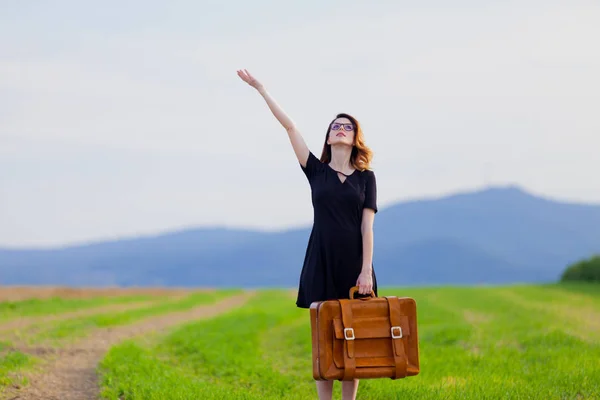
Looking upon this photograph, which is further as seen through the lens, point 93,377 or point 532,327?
point 532,327

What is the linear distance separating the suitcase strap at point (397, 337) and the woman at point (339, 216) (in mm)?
294

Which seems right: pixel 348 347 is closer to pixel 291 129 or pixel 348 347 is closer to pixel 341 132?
pixel 341 132

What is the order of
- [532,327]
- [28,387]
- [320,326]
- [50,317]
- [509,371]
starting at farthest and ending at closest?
[50,317], [532,327], [509,371], [28,387], [320,326]

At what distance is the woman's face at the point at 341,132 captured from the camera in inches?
297

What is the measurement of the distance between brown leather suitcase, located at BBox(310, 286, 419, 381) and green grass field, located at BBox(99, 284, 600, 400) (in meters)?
1.88

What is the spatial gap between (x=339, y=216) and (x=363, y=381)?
376cm

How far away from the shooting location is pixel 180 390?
9305mm

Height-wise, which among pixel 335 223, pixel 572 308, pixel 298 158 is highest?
pixel 298 158

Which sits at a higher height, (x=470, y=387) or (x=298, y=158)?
(x=298, y=158)

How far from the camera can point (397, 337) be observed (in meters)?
7.11

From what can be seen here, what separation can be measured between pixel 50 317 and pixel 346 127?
1851cm

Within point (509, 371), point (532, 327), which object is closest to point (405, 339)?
point (509, 371)

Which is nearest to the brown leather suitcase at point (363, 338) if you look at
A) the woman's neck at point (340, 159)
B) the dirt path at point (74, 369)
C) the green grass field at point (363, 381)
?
the woman's neck at point (340, 159)

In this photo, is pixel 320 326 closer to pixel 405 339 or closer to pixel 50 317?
pixel 405 339
